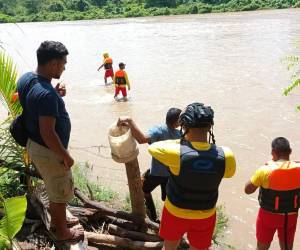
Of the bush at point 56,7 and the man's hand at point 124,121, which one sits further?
the bush at point 56,7

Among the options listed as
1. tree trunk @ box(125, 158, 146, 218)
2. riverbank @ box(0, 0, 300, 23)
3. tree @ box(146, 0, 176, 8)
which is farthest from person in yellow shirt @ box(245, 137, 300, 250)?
tree @ box(146, 0, 176, 8)

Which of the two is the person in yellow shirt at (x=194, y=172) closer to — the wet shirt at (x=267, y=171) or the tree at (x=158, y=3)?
the wet shirt at (x=267, y=171)

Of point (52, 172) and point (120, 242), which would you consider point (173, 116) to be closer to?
point (120, 242)

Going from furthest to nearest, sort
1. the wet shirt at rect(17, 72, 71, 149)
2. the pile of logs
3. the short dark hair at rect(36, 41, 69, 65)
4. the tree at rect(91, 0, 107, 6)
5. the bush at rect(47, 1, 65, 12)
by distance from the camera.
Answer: the tree at rect(91, 0, 107, 6) → the bush at rect(47, 1, 65, 12) → the pile of logs → the short dark hair at rect(36, 41, 69, 65) → the wet shirt at rect(17, 72, 71, 149)

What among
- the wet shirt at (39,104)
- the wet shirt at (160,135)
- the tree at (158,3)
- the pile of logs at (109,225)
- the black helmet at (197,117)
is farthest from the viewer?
the tree at (158,3)

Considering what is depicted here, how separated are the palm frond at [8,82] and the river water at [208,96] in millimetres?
440

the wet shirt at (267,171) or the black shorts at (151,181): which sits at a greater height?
the wet shirt at (267,171)

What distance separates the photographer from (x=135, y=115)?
12.2m

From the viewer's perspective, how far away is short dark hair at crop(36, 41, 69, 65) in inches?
136

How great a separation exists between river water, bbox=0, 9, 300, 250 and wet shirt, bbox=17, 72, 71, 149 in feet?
2.30

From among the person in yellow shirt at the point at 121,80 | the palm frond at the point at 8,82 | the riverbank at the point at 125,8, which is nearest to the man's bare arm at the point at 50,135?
the palm frond at the point at 8,82

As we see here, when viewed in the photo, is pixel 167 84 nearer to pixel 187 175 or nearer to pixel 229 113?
pixel 229 113

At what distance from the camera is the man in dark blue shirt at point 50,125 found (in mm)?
3346

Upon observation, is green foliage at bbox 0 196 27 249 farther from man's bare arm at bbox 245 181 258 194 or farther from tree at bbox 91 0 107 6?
tree at bbox 91 0 107 6
